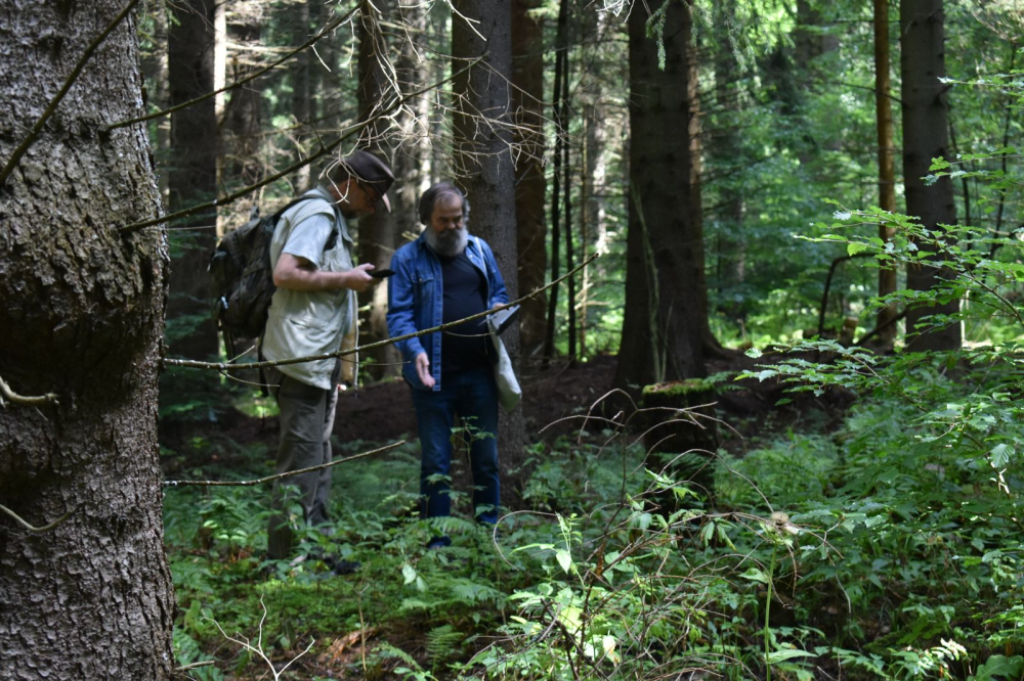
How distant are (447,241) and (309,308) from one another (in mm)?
933

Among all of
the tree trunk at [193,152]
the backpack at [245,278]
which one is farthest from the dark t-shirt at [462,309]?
the tree trunk at [193,152]

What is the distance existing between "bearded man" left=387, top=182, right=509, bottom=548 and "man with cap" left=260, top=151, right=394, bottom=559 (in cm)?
34

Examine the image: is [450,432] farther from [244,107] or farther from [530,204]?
[244,107]

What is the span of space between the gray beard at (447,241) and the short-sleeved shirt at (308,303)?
22.2 inches

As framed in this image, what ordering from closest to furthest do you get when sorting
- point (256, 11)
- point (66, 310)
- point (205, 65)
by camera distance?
point (66, 310)
point (205, 65)
point (256, 11)

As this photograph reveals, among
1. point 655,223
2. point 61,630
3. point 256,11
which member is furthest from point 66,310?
point 256,11

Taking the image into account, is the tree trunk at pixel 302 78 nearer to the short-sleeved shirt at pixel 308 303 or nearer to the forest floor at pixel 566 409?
the forest floor at pixel 566 409

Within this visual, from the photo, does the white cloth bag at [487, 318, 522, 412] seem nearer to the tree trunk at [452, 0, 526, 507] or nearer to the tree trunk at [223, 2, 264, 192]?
the tree trunk at [452, 0, 526, 507]

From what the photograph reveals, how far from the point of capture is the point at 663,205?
862 cm

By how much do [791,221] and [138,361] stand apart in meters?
14.5

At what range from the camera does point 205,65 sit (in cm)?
969

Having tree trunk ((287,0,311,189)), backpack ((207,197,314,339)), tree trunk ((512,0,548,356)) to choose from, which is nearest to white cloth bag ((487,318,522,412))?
backpack ((207,197,314,339))

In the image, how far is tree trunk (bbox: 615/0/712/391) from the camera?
8438mm

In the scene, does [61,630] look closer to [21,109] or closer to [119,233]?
[119,233]
